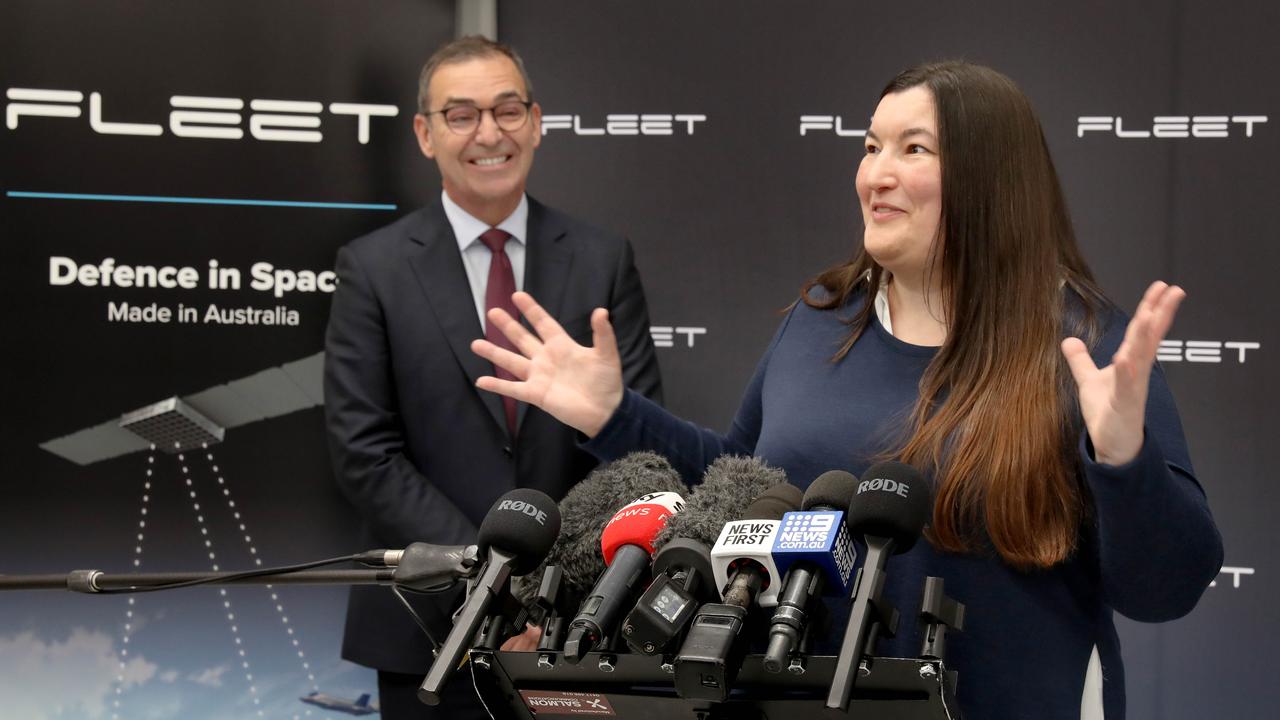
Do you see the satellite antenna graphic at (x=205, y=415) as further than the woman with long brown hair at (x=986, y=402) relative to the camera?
Yes

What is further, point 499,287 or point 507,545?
point 499,287

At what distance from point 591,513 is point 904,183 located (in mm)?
777

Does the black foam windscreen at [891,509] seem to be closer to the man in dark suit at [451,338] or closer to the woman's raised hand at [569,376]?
the woman's raised hand at [569,376]

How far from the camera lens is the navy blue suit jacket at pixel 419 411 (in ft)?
10.9

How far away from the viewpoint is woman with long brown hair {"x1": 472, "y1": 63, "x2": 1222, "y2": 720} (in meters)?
1.74

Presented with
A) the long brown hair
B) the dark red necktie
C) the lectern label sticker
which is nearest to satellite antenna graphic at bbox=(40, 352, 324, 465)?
the dark red necktie

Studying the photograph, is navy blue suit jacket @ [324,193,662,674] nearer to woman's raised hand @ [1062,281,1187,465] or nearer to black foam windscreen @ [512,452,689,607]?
black foam windscreen @ [512,452,689,607]

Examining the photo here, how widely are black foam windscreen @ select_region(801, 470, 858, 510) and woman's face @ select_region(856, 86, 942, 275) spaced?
681 millimetres

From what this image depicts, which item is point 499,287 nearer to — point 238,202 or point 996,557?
point 238,202

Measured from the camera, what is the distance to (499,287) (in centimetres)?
359

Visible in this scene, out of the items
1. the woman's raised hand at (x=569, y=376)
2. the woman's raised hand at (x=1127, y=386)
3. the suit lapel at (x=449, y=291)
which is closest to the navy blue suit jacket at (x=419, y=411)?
the suit lapel at (x=449, y=291)

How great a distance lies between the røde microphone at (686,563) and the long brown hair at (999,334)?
1.31ft

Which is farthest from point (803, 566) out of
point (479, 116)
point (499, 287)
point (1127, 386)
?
point (479, 116)

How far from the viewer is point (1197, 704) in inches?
154
